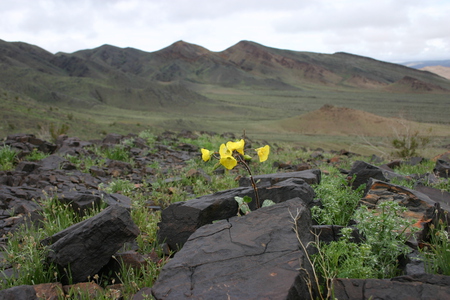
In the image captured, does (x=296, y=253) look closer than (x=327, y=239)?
Yes

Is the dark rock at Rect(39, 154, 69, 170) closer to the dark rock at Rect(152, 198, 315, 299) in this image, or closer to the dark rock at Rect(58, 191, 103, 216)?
the dark rock at Rect(58, 191, 103, 216)

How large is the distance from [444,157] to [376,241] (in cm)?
739

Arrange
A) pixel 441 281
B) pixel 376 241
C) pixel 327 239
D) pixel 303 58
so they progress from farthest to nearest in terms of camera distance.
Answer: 1. pixel 303 58
2. pixel 327 239
3. pixel 376 241
4. pixel 441 281

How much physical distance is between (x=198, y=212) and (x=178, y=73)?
86.7 meters

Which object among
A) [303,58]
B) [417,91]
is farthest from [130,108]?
[303,58]

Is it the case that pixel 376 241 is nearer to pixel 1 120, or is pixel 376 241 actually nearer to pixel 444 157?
pixel 444 157

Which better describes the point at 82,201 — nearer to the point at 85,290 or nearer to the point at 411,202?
the point at 85,290

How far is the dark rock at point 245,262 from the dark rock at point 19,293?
2.95ft

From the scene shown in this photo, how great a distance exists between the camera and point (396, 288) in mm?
1882

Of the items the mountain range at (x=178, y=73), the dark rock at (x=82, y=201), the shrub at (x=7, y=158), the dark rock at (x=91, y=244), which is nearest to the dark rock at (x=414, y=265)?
the dark rock at (x=91, y=244)

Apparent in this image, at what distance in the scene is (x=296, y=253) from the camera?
2.07m

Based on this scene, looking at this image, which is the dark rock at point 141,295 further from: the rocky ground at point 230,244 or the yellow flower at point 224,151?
the yellow flower at point 224,151

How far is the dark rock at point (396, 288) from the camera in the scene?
1.82 meters

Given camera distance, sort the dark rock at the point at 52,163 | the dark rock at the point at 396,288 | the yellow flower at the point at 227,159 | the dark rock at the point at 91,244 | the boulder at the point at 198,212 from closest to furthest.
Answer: the dark rock at the point at 396,288 → the yellow flower at the point at 227,159 → the dark rock at the point at 91,244 → the boulder at the point at 198,212 → the dark rock at the point at 52,163
